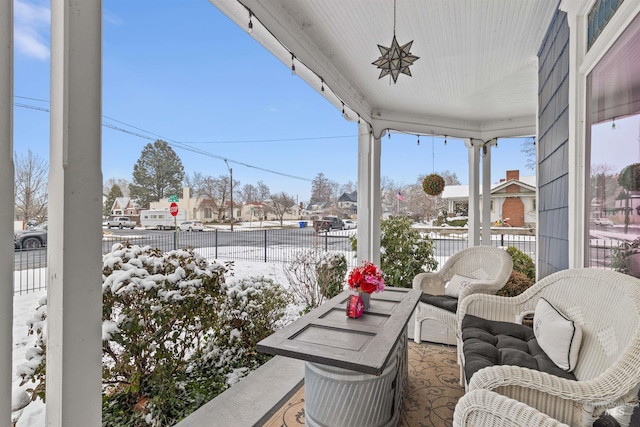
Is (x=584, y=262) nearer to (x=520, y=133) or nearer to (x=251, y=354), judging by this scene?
(x=251, y=354)

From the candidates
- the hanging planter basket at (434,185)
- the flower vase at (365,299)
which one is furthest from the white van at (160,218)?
the hanging planter basket at (434,185)

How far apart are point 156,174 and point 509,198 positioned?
9.20 metres

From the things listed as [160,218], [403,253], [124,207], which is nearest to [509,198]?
[403,253]

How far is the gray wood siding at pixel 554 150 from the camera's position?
246 cm

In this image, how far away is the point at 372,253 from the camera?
4.77 metres

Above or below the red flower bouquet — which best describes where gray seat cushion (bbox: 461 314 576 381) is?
below

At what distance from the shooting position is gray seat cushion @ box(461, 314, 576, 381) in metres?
1.70

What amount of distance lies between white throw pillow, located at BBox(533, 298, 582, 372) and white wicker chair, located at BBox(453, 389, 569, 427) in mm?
585

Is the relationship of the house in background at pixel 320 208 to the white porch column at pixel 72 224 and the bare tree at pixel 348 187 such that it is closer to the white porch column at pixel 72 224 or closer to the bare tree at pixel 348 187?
the bare tree at pixel 348 187

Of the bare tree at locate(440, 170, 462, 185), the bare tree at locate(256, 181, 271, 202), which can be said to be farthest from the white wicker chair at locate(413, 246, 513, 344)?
the bare tree at locate(440, 170, 462, 185)

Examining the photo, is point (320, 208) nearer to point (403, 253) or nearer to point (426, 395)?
point (403, 253)

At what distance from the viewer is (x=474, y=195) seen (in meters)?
5.49

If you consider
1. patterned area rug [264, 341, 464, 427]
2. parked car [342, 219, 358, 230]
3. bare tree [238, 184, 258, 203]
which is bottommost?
patterned area rug [264, 341, 464, 427]

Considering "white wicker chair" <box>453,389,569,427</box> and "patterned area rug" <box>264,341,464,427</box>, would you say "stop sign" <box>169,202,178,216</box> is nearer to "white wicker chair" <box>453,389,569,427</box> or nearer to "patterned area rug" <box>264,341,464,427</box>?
"patterned area rug" <box>264,341,464,427</box>
